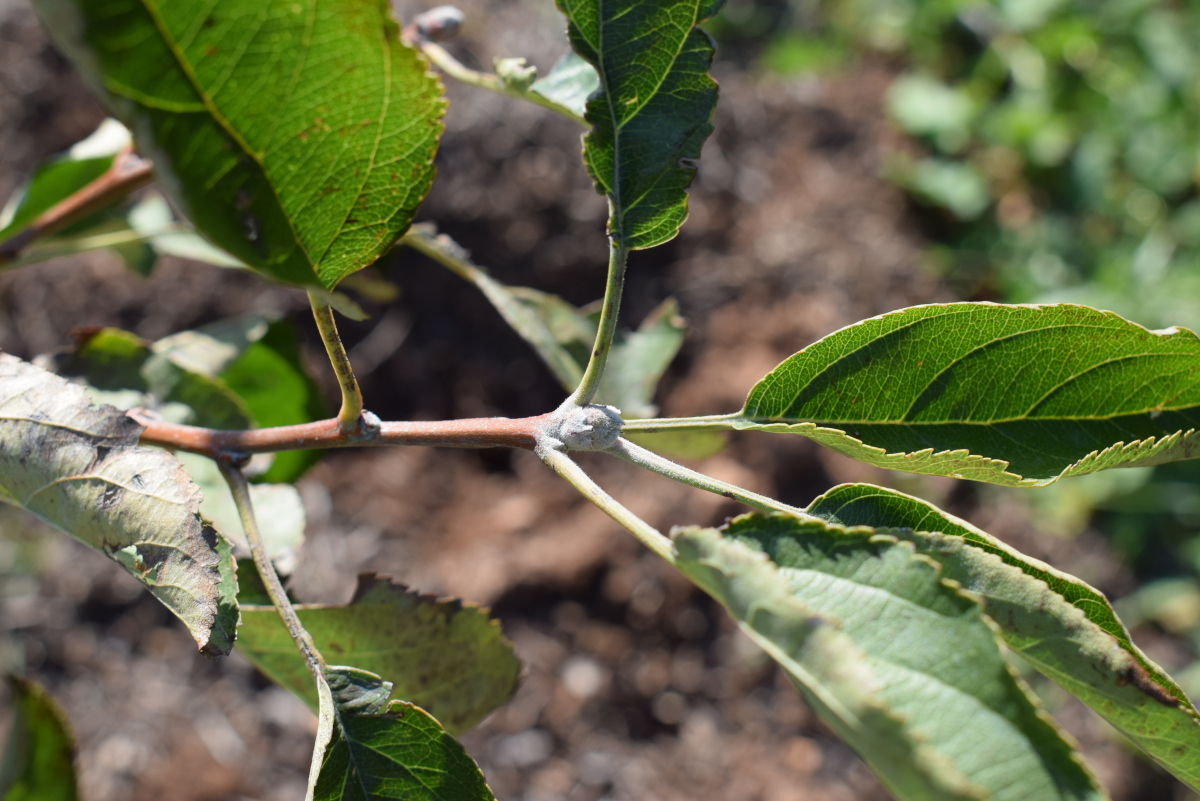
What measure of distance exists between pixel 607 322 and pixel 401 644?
44 cm

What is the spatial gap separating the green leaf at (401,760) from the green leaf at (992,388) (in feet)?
1.09

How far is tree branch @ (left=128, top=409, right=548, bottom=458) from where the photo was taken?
0.71 metres

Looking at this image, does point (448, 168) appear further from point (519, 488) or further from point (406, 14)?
point (519, 488)

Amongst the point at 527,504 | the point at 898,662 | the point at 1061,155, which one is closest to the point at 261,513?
the point at 898,662

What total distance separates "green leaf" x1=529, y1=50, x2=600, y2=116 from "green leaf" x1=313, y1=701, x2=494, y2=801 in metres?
0.59

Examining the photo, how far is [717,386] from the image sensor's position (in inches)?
103

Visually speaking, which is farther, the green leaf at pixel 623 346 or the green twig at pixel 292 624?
the green leaf at pixel 623 346

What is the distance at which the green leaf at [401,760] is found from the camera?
0.70 metres

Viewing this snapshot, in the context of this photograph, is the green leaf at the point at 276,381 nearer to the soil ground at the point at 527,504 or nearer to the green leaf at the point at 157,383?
the green leaf at the point at 157,383

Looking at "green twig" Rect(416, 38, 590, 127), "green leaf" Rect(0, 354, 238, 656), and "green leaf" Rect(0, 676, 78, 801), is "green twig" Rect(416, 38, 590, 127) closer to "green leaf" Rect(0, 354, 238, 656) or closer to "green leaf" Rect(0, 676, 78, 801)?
"green leaf" Rect(0, 354, 238, 656)

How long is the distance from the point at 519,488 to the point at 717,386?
72 cm

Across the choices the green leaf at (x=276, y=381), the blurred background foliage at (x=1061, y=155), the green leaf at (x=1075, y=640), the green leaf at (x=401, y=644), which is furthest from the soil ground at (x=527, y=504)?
the green leaf at (x=1075, y=640)

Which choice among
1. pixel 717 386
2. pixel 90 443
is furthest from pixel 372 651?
pixel 717 386

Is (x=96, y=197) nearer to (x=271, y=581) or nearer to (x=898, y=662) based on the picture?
(x=271, y=581)
